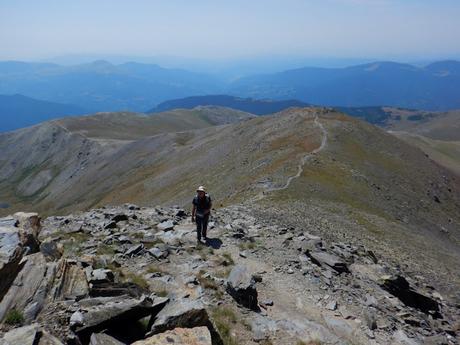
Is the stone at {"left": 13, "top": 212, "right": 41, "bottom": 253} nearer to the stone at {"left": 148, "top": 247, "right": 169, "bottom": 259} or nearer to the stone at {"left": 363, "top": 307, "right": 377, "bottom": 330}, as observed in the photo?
the stone at {"left": 148, "top": 247, "right": 169, "bottom": 259}

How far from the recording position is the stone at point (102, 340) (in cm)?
1098

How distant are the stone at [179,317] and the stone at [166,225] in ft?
44.4

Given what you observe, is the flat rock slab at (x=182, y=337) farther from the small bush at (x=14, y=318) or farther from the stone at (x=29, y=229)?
the stone at (x=29, y=229)

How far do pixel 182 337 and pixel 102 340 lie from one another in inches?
82.5

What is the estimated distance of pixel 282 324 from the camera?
15930 millimetres

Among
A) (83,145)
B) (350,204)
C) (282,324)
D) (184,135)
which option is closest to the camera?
(282,324)

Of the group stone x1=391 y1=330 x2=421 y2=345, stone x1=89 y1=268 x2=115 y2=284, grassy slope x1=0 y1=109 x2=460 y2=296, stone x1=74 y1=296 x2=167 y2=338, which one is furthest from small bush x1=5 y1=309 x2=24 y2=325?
grassy slope x1=0 y1=109 x2=460 y2=296

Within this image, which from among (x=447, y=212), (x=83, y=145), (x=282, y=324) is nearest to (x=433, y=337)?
(x=282, y=324)

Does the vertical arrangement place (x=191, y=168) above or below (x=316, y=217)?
below

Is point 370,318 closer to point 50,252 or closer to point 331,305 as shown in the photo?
point 331,305

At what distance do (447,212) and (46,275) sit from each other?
207 ft

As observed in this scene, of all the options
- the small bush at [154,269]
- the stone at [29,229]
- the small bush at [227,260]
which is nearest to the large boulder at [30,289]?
the stone at [29,229]

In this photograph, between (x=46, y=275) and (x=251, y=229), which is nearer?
(x=46, y=275)

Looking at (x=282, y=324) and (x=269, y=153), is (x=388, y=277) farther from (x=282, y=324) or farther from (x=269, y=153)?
(x=269, y=153)
